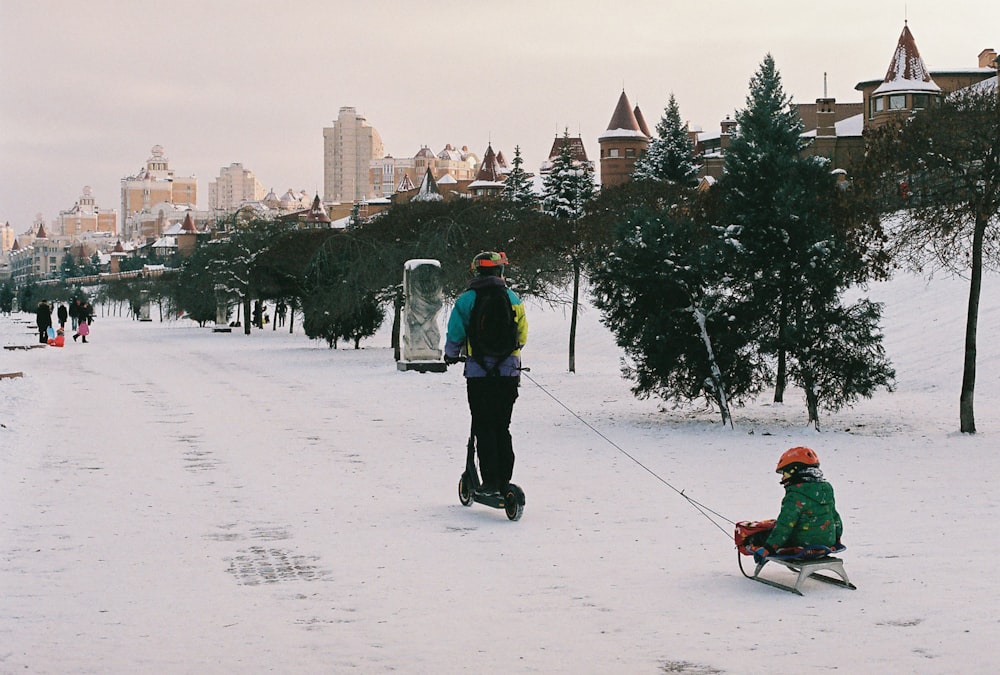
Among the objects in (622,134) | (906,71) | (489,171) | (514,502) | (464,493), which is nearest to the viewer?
(514,502)

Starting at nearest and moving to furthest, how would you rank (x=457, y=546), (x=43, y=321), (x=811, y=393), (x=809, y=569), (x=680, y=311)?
1. (x=809, y=569)
2. (x=457, y=546)
3. (x=811, y=393)
4. (x=680, y=311)
5. (x=43, y=321)

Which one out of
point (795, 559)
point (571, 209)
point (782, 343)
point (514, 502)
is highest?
point (571, 209)

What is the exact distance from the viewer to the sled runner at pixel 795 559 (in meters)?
6.92

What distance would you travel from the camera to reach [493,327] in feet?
31.4

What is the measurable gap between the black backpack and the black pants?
0.21 m

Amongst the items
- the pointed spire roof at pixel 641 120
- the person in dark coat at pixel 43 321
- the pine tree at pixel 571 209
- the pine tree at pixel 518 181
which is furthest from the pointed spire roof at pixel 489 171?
the person in dark coat at pixel 43 321

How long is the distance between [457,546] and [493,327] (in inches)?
77.3

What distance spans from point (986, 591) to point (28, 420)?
45.5 feet

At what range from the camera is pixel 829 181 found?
17.1 m

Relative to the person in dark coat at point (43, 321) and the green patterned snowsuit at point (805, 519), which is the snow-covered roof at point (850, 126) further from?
the green patterned snowsuit at point (805, 519)

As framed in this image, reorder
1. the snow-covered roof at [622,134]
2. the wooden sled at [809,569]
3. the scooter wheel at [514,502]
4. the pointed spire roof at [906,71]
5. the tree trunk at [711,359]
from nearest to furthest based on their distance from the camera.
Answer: the wooden sled at [809,569] < the scooter wheel at [514,502] < the tree trunk at [711,359] < the pointed spire roof at [906,71] < the snow-covered roof at [622,134]

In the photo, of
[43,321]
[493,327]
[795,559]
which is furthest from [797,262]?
[43,321]

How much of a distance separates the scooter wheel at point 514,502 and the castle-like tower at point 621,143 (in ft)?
342

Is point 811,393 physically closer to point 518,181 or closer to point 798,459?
point 798,459
